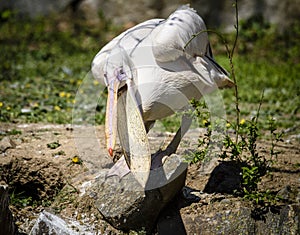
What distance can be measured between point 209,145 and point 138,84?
0.74 m

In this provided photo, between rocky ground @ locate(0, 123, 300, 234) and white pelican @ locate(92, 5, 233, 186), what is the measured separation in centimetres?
41

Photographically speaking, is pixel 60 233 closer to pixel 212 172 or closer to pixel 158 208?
pixel 158 208

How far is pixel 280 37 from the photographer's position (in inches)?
371

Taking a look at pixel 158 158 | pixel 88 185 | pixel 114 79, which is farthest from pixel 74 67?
pixel 114 79

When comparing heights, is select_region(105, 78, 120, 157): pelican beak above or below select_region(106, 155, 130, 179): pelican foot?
above

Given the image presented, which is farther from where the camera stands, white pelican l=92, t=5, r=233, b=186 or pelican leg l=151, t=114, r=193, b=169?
pelican leg l=151, t=114, r=193, b=169

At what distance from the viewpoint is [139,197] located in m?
3.97

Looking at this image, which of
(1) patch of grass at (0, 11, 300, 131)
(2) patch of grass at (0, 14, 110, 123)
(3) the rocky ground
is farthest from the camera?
(1) patch of grass at (0, 11, 300, 131)

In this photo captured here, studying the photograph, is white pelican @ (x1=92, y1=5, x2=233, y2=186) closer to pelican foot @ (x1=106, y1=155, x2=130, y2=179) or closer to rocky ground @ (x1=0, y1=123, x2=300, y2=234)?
pelican foot @ (x1=106, y1=155, x2=130, y2=179)

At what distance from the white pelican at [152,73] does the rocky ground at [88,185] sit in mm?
407

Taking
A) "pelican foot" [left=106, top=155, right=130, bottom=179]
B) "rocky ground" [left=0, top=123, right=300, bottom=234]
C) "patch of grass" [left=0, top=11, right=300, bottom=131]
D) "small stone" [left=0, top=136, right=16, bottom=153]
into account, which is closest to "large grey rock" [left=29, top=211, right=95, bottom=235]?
"rocky ground" [left=0, top=123, right=300, bottom=234]

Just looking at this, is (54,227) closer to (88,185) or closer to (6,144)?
(88,185)

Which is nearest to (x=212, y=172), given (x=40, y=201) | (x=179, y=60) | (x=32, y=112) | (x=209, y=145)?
(x=209, y=145)

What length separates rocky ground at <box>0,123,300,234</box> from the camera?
3.95m
